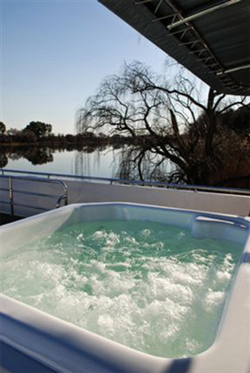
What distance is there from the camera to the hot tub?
0.77 meters

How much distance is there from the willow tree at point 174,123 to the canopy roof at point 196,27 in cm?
236

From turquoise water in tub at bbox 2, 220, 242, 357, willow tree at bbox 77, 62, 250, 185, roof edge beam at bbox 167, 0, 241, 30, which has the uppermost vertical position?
roof edge beam at bbox 167, 0, 241, 30

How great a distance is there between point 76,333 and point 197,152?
5822 mm

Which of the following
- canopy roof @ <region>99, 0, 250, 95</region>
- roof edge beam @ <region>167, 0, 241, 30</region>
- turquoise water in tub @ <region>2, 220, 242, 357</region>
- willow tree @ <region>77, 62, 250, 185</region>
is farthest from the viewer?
willow tree @ <region>77, 62, 250, 185</region>

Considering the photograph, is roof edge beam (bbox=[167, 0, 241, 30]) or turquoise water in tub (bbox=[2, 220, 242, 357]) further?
roof edge beam (bbox=[167, 0, 241, 30])

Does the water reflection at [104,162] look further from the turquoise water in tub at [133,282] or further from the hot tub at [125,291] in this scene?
the turquoise water in tub at [133,282]

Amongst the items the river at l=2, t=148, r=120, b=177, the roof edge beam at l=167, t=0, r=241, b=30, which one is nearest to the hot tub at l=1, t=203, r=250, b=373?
the roof edge beam at l=167, t=0, r=241, b=30

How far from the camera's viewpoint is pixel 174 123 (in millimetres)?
6051

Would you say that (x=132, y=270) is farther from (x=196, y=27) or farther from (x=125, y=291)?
Result: (x=196, y=27)

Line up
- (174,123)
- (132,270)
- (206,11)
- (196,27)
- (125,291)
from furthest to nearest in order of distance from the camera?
(174,123) → (196,27) → (206,11) → (132,270) → (125,291)

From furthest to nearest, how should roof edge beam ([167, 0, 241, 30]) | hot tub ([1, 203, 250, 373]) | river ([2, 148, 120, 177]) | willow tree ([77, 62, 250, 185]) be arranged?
willow tree ([77, 62, 250, 185]), river ([2, 148, 120, 177]), roof edge beam ([167, 0, 241, 30]), hot tub ([1, 203, 250, 373])

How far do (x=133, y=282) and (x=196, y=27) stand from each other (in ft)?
7.71

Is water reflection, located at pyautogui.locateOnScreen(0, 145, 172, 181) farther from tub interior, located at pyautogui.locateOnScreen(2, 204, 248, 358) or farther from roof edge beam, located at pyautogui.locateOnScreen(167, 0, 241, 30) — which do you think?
roof edge beam, located at pyautogui.locateOnScreen(167, 0, 241, 30)

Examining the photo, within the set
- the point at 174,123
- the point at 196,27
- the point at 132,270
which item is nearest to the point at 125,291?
the point at 132,270
